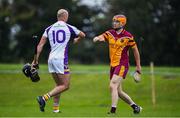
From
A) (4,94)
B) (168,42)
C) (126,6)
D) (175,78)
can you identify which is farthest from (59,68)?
(126,6)

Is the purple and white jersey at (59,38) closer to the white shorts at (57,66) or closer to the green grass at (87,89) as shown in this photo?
the white shorts at (57,66)

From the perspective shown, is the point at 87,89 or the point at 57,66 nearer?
A: the point at 57,66

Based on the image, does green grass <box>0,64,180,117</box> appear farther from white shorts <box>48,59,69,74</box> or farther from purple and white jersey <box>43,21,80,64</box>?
purple and white jersey <box>43,21,80,64</box>

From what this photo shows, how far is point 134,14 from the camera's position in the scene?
64.3 meters

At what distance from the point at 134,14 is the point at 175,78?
97.0ft

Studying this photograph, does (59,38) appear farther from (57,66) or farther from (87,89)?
(87,89)

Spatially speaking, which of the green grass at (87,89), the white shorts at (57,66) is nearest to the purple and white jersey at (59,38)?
the white shorts at (57,66)

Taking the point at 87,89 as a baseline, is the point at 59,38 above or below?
above

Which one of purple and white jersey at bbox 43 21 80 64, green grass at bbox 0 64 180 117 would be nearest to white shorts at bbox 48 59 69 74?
purple and white jersey at bbox 43 21 80 64

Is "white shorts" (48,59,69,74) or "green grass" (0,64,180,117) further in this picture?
"green grass" (0,64,180,117)

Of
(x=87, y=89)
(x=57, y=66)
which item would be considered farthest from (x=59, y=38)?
(x=87, y=89)

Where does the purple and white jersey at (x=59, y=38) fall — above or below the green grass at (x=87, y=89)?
above

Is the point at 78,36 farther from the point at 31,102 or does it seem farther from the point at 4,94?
the point at 4,94

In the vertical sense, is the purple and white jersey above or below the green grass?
above
